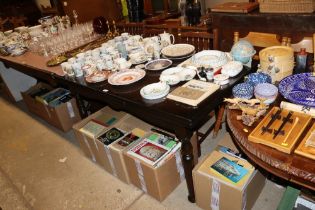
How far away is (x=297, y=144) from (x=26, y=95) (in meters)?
2.98

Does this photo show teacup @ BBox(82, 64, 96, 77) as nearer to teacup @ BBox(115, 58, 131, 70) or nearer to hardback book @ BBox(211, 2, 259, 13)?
teacup @ BBox(115, 58, 131, 70)

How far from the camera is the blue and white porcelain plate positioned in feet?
3.78

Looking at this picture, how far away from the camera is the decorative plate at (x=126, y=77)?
168cm

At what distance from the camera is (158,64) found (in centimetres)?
184

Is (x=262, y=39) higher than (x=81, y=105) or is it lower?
higher

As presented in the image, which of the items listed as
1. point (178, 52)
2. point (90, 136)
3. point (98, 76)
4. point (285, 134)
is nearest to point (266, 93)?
point (285, 134)

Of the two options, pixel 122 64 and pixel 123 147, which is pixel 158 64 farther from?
pixel 123 147

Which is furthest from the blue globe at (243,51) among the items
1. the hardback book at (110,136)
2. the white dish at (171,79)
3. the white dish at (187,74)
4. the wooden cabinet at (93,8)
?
the wooden cabinet at (93,8)

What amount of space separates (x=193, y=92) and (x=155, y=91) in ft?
0.72

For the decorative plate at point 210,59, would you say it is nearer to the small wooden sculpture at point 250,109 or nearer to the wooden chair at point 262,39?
the wooden chair at point 262,39

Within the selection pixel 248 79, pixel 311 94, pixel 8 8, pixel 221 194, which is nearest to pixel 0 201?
pixel 221 194

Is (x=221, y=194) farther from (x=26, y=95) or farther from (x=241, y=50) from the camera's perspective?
(x=26, y=95)

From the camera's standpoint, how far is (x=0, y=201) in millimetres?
2066

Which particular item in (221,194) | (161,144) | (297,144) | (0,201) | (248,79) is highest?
(248,79)
